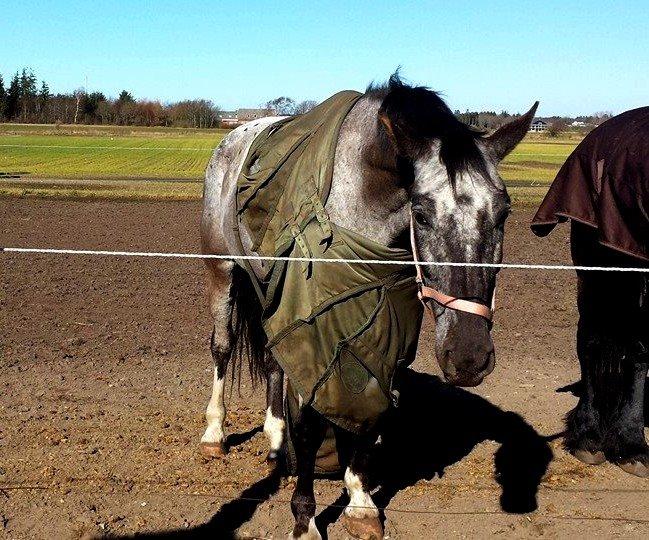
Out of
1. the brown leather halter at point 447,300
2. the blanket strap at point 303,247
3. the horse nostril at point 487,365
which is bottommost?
the horse nostril at point 487,365

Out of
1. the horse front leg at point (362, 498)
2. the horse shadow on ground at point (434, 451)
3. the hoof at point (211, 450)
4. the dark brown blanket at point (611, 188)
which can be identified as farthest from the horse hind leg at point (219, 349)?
the dark brown blanket at point (611, 188)

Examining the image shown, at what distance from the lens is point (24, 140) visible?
184 ft

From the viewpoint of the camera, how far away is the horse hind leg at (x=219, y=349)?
5.36 metres

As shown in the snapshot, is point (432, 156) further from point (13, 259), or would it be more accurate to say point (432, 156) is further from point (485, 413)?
point (13, 259)

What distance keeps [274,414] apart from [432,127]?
109 inches

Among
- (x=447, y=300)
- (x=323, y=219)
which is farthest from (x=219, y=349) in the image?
(x=447, y=300)

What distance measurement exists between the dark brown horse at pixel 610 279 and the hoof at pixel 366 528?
172 cm

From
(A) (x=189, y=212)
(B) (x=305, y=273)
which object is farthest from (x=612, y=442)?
(A) (x=189, y=212)

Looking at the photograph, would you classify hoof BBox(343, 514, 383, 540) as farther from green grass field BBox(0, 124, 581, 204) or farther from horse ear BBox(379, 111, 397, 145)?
green grass field BBox(0, 124, 581, 204)

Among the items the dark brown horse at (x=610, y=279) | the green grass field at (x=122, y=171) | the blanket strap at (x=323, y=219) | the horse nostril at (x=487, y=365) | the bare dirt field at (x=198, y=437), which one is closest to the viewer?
the horse nostril at (x=487, y=365)

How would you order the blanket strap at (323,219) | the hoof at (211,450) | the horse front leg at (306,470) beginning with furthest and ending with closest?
the hoof at (211,450)
the horse front leg at (306,470)
the blanket strap at (323,219)

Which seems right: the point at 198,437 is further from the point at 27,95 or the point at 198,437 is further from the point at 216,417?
the point at 27,95

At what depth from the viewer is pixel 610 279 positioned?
4.95 metres

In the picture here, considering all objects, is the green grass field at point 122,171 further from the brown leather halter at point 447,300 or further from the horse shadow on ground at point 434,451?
the brown leather halter at point 447,300
